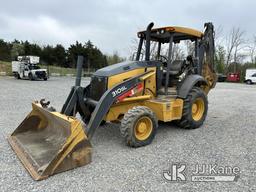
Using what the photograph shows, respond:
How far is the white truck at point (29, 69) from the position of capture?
26.1 meters

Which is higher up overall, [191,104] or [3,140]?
[191,104]

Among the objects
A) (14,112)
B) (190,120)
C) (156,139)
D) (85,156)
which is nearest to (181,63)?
(190,120)

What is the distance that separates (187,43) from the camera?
652 cm

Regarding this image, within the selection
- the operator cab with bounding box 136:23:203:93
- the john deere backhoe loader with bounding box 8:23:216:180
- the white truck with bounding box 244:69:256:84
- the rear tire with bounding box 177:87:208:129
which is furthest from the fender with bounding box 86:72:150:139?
the white truck with bounding box 244:69:256:84

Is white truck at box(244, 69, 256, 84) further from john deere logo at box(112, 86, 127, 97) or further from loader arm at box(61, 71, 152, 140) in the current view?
john deere logo at box(112, 86, 127, 97)

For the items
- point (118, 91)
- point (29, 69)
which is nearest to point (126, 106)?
point (118, 91)

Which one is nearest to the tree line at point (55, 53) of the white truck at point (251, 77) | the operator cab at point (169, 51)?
the white truck at point (251, 77)

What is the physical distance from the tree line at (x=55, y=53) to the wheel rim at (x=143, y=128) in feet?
125

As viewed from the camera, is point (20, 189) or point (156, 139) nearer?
point (20, 189)

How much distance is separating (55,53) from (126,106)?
39.7 metres

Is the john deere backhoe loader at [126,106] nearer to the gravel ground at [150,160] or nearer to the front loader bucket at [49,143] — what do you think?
the front loader bucket at [49,143]

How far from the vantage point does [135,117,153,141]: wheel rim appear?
4.55 metres

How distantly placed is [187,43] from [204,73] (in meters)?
0.93

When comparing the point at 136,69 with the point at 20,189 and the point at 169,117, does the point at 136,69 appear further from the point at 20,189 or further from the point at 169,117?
the point at 20,189
